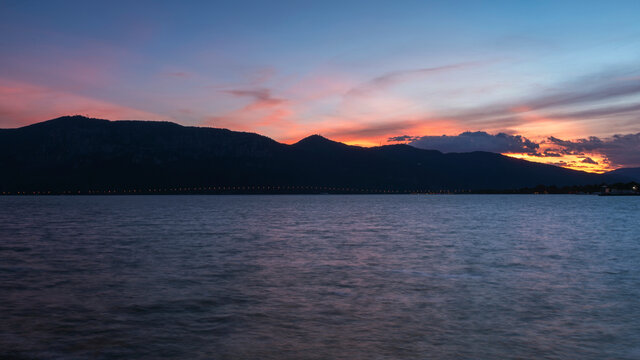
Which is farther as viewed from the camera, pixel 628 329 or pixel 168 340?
pixel 628 329

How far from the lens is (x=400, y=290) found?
21797mm

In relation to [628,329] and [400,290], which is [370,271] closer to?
[400,290]

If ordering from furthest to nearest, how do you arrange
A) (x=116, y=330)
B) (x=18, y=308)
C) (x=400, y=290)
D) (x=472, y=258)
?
(x=472, y=258) < (x=400, y=290) < (x=18, y=308) < (x=116, y=330)

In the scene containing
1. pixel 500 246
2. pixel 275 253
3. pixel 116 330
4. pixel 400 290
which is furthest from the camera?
pixel 500 246

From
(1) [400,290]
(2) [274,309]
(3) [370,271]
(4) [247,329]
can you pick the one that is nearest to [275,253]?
(3) [370,271]

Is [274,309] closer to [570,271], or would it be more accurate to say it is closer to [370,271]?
[370,271]

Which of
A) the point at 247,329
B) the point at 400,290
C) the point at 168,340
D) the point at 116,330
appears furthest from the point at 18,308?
the point at 400,290

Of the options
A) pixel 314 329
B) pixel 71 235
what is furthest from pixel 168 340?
pixel 71 235

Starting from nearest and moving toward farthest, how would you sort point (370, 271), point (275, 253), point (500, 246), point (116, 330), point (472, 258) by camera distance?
point (116, 330) < point (370, 271) < point (472, 258) < point (275, 253) < point (500, 246)

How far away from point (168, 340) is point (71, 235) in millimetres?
43269

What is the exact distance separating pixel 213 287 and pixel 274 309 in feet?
18.1

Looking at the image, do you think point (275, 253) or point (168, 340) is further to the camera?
point (275, 253)

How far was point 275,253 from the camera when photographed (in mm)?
36094

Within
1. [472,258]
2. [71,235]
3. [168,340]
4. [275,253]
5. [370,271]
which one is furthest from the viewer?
[71,235]
